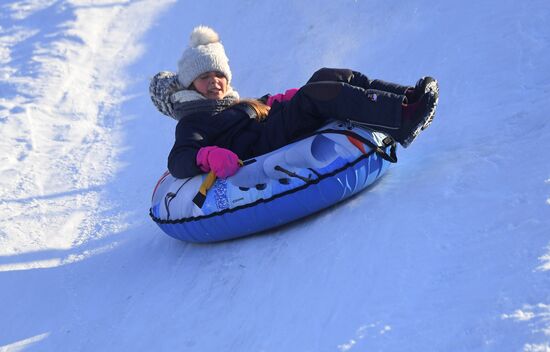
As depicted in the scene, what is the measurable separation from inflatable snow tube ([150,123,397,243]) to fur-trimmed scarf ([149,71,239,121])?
48cm

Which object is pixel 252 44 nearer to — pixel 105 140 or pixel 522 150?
pixel 105 140

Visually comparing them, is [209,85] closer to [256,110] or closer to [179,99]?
[179,99]

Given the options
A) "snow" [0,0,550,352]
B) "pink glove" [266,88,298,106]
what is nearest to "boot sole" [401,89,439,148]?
"snow" [0,0,550,352]

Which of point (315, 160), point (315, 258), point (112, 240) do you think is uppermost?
point (315, 160)

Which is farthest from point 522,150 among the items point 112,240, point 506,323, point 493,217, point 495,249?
point 112,240

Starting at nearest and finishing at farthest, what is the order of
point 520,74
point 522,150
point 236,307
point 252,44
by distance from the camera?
point 236,307 < point 522,150 < point 520,74 < point 252,44

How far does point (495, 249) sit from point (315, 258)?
770 mm

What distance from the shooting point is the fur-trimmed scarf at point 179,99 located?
12.3 feet

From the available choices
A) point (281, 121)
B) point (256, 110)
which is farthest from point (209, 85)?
point (281, 121)

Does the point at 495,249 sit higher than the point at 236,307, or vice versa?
the point at 495,249

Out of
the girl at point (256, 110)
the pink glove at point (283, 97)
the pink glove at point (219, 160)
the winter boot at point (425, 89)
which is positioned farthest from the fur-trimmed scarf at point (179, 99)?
the winter boot at point (425, 89)

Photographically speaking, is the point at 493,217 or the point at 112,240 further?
the point at 112,240

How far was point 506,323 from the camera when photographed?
6.39 feet

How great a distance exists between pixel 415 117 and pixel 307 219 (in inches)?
28.7
